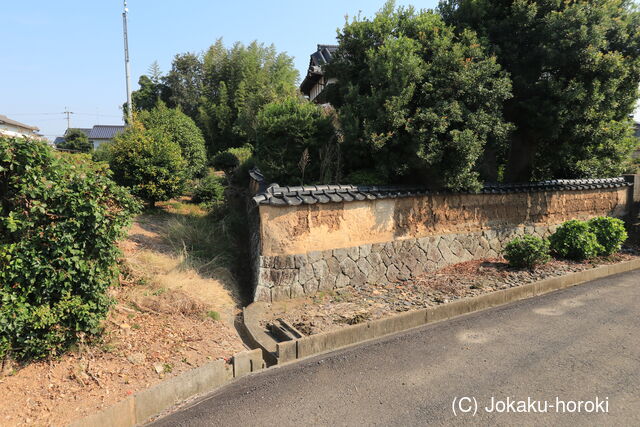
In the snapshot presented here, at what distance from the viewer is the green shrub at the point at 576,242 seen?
334 inches

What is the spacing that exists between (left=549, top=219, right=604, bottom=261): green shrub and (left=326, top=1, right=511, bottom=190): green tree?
2.70 meters

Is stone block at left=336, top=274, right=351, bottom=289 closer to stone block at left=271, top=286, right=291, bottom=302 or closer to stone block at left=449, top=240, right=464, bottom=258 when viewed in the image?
stone block at left=271, top=286, right=291, bottom=302

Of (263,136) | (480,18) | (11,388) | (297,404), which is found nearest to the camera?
(11,388)

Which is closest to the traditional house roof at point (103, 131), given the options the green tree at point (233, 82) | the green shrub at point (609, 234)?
the green tree at point (233, 82)

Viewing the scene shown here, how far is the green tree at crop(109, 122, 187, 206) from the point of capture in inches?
355

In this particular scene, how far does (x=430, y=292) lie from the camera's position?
6820mm

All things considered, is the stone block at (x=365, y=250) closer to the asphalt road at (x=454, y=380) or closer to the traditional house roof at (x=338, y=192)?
the traditional house roof at (x=338, y=192)

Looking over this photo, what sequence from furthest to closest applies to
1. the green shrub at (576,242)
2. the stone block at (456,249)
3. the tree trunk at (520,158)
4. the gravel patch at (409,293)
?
the tree trunk at (520,158), the green shrub at (576,242), the stone block at (456,249), the gravel patch at (409,293)

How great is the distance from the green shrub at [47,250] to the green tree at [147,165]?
522 centimetres

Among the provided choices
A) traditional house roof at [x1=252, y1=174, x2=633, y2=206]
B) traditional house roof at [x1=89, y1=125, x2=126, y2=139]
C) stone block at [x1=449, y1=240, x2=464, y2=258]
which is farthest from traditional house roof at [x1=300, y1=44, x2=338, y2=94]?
traditional house roof at [x1=89, y1=125, x2=126, y2=139]

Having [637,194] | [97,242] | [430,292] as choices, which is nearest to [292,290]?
[430,292]

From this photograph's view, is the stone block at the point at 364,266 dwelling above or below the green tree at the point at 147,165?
below

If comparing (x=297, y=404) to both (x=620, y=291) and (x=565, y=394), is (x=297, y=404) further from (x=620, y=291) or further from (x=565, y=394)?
(x=620, y=291)

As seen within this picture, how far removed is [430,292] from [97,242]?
5382 mm
